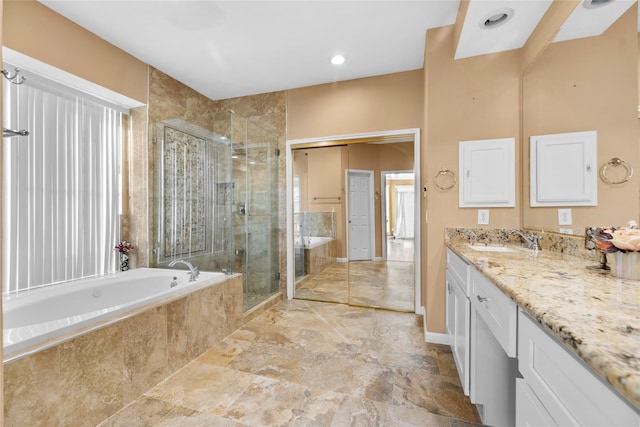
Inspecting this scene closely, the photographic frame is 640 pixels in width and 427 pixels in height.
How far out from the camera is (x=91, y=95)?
262cm

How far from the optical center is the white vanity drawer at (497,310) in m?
0.98

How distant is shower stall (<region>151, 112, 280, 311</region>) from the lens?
10.1ft

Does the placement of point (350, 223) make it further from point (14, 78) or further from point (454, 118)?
point (14, 78)

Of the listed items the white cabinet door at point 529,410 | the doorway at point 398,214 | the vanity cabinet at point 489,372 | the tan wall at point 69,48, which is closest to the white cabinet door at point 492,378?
the vanity cabinet at point 489,372

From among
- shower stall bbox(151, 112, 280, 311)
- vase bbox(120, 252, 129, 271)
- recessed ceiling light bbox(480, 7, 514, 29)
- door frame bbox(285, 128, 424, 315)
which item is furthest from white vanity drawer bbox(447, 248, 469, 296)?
vase bbox(120, 252, 129, 271)

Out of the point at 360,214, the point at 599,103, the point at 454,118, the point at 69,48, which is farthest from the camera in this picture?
the point at 360,214

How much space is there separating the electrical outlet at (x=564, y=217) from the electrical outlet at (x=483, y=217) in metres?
0.57

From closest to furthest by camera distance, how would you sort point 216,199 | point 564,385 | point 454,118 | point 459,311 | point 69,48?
point 564,385 → point 459,311 → point 69,48 → point 454,118 → point 216,199

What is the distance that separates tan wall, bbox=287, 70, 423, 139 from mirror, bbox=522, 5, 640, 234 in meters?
1.26

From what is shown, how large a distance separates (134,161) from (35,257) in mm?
1158

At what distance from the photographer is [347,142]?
3395 mm

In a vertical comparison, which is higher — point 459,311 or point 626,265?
point 626,265

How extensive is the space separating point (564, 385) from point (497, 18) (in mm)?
2243

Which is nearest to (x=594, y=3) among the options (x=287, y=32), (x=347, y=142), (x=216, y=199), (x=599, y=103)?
(x=599, y=103)
